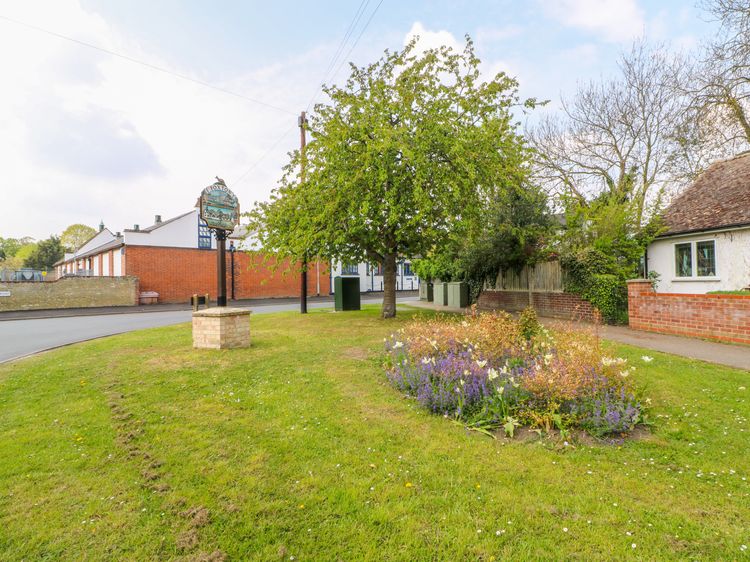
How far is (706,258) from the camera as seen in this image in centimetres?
1354

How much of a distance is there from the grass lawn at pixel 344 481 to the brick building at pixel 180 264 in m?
21.3

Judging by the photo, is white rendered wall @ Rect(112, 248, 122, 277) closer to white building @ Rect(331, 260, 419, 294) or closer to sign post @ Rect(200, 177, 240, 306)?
white building @ Rect(331, 260, 419, 294)

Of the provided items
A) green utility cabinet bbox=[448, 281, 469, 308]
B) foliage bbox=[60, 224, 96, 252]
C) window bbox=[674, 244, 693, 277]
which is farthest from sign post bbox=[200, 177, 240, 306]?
foliage bbox=[60, 224, 96, 252]

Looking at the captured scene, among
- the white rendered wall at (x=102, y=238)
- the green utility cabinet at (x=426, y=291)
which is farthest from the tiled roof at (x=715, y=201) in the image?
the white rendered wall at (x=102, y=238)

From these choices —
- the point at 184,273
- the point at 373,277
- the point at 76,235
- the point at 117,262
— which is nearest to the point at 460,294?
the point at 184,273

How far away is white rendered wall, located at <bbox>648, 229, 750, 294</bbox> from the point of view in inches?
482

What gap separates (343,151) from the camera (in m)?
10.9

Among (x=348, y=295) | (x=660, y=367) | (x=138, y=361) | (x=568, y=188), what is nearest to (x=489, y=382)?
(x=660, y=367)

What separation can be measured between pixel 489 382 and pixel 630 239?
1060 centimetres

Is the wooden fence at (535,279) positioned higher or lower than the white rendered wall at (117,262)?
lower

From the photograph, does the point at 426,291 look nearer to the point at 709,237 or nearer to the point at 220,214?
the point at 709,237

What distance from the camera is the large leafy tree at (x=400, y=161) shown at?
34.4 feet

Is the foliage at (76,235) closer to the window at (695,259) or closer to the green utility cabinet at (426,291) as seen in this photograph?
the green utility cabinet at (426,291)

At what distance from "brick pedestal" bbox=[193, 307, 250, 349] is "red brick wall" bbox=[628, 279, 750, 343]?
9836mm
